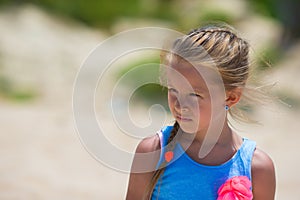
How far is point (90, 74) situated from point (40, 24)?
2.28 metres

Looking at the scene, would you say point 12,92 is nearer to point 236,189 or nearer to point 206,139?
point 206,139

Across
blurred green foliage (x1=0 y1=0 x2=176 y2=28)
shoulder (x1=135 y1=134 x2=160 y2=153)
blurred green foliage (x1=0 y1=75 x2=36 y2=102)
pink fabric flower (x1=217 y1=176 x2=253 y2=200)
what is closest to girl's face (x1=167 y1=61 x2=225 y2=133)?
shoulder (x1=135 y1=134 x2=160 y2=153)

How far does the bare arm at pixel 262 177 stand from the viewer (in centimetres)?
205

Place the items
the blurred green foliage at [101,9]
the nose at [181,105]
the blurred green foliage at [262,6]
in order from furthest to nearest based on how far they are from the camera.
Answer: the blurred green foliage at [262,6]
the blurred green foliage at [101,9]
the nose at [181,105]

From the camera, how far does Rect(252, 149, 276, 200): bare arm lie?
2.05 metres

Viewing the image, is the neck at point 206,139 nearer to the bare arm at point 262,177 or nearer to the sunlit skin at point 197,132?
the sunlit skin at point 197,132

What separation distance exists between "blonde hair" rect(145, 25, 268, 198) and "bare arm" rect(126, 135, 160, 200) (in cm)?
3

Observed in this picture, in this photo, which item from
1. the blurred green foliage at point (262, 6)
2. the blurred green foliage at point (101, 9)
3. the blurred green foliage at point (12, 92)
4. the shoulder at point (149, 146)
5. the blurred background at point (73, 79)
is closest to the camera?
the shoulder at point (149, 146)

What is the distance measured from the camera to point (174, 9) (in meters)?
16.6

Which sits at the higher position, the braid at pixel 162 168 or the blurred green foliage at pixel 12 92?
the blurred green foliage at pixel 12 92

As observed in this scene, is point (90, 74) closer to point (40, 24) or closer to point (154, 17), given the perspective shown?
point (40, 24)

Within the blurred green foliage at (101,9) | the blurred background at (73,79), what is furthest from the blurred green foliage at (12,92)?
the blurred green foliage at (101,9)

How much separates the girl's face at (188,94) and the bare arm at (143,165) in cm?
13

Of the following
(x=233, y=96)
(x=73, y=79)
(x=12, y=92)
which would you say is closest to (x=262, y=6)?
(x=73, y=79)
